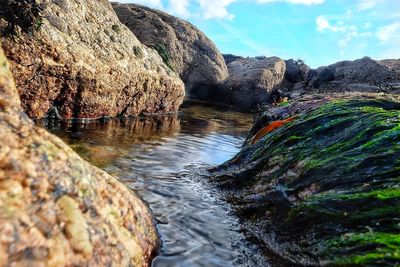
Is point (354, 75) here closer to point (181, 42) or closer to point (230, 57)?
point (181, 42)

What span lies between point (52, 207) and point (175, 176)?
487cm

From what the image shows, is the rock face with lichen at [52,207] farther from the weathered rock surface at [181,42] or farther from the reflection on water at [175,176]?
the weathered rock surface at [181,42]

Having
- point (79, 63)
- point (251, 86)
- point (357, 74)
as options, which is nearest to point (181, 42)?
point (251, 86)

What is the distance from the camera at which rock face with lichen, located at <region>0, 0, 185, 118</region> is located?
32.7ft

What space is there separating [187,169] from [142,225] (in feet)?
14.6

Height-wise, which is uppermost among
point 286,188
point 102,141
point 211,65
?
point 211,65

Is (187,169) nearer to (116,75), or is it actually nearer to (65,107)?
(65,107)

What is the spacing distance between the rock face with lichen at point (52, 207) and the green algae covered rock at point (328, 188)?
6.15ft

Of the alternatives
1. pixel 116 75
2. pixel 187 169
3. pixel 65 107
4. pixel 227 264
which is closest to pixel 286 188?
pixel 227 264

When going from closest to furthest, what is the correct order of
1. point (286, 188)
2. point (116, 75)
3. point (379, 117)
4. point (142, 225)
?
point (142, 225) → point (286, 188) → point (379, 117) → point (116, 75)

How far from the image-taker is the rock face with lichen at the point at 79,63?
998cm

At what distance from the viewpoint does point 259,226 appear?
5.08m

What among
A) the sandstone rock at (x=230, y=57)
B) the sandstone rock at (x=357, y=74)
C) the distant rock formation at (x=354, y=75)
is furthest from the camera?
the sandstone rock at (x=230, y=57)

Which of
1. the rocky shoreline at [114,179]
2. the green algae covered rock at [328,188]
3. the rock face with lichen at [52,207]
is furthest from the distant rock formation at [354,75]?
the rock face with lichen at [52,207]
